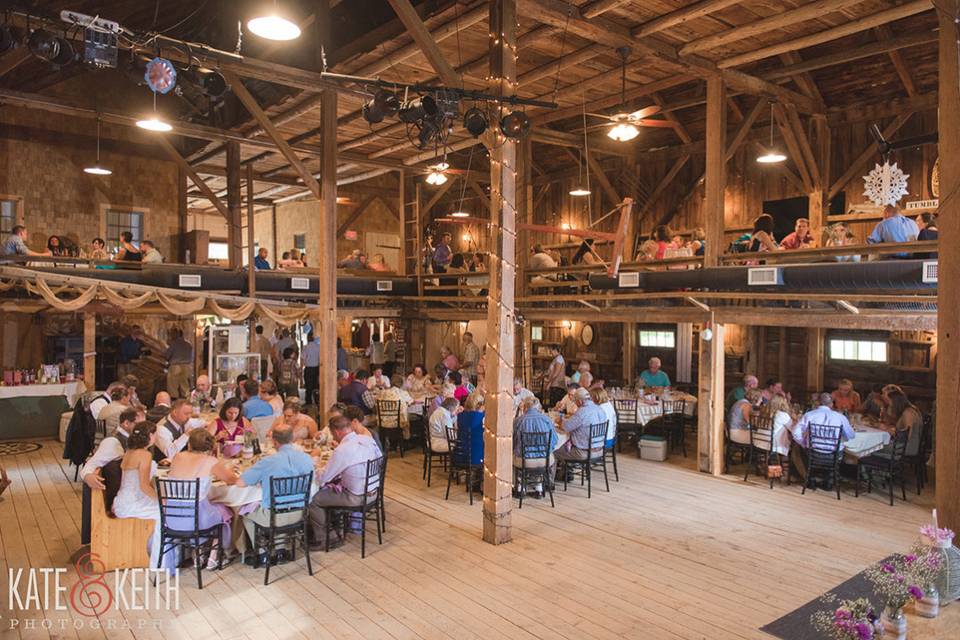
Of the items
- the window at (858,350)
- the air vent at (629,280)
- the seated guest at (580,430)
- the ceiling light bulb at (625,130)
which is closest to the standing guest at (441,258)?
the air vent at (629,280)

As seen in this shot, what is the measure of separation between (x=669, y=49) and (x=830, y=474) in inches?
253

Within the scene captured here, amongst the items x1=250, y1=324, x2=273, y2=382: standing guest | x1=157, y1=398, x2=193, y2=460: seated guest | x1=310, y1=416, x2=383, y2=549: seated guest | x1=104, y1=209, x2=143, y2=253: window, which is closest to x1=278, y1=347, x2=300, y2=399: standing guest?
x1=250, y1=324, x2=273, y2=382: standing guest

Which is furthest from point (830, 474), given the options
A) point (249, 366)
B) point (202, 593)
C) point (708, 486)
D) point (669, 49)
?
point (249, 366)

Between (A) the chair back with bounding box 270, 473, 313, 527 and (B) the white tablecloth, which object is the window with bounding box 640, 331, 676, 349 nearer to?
(A) the chair back with bounding box 270, 473, 313, 527

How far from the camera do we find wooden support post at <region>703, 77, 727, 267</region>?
31.1 ft

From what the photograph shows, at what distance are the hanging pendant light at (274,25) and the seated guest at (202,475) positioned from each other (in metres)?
3.71

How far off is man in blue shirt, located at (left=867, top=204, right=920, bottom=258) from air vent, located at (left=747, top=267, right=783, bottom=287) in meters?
1.16

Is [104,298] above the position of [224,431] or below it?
above

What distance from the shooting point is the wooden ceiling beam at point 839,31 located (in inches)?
285

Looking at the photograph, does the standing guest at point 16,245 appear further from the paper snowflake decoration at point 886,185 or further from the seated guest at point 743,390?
the paper snowflake decoration at point 886,185

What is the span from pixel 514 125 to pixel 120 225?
12376mm

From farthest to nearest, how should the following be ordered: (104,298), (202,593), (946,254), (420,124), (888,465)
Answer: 1. (104,298)
2. (888,465)
3. (420,124)
4. (202,593)
5. (946,254)

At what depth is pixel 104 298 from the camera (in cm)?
1010

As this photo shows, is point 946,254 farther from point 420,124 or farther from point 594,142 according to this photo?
point 594,142
